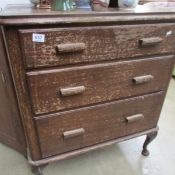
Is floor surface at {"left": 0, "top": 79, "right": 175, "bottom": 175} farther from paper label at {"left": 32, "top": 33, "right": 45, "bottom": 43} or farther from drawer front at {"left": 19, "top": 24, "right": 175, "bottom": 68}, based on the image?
paper label at {"left": 32, "top": 33, "right": 45, "bottom": 43}

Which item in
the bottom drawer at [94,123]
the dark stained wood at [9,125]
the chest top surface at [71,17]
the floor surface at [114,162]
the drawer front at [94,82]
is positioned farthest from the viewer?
the floor surface at [114,162]

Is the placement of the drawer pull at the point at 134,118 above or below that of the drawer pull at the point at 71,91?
below

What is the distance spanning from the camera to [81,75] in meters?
0.86

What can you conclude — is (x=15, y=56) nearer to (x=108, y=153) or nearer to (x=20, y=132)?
(x=20, y=132)

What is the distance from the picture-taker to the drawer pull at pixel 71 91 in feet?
2.81

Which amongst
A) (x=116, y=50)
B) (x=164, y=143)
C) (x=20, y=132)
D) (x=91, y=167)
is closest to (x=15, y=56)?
(x=116, y=50)

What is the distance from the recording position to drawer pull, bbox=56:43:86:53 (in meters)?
0.76

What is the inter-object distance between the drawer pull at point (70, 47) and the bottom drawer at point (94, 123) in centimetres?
30

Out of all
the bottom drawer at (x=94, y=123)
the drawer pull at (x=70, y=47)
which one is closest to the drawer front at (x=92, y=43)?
the drawer pull at (x=70, y=47)

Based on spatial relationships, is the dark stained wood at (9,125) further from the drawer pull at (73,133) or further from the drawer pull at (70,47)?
the drawer pull at (70,47)

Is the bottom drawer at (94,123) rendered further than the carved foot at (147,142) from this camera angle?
No

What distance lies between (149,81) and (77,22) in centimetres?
50

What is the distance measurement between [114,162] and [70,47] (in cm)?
89

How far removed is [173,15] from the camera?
0.91 meters
